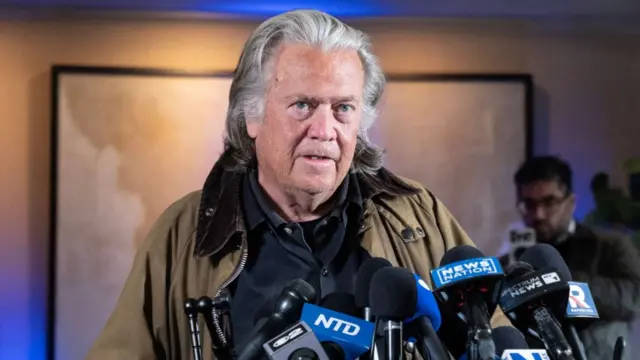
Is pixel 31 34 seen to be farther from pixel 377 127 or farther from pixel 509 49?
pixel 509 49

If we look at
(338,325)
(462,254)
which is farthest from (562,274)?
(338,325)

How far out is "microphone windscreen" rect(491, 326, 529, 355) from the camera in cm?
92

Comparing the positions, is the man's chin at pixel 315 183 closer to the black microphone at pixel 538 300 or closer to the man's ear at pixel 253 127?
the man's ear at pixel 253 127

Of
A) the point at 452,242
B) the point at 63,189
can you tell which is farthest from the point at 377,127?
the point at 452,242

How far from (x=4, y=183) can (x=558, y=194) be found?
1.96 m

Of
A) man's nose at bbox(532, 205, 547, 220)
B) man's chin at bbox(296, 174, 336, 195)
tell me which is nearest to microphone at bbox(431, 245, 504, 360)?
man's chin at bbox(296, 174, 336, 195)

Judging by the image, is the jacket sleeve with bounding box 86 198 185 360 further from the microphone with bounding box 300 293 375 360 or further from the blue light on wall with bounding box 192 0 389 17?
the blue light on wall with bounding box 192 0 389 17

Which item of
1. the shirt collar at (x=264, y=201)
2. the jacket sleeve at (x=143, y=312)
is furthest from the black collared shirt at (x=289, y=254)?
the jacket sleeve at (x=143, y=312)

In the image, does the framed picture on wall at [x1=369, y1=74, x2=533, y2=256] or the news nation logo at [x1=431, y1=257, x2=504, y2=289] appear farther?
the framed picture on wall at [x1=369, y1=74, x2=533, y2=256]

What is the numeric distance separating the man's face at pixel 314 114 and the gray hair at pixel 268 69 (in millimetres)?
22

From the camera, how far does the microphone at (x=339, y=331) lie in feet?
3.11

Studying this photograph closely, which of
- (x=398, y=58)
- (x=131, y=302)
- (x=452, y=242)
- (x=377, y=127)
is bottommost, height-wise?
(x=131, y=302)

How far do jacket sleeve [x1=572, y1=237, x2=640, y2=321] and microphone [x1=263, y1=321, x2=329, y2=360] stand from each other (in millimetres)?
2070

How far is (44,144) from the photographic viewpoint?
280 cm
